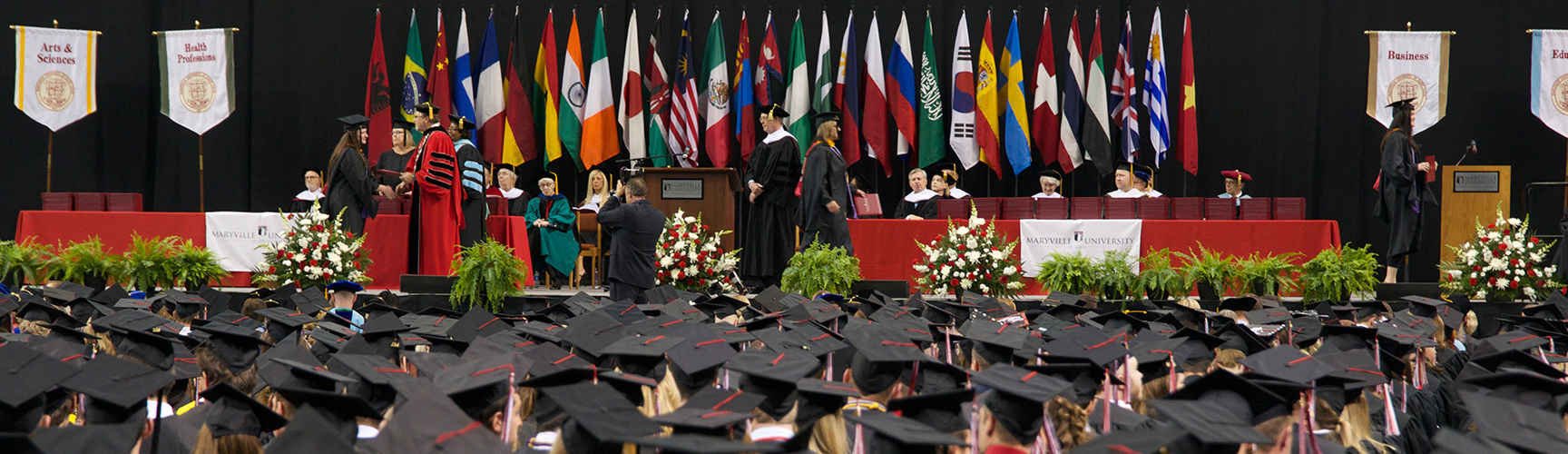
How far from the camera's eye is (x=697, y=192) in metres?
9.06

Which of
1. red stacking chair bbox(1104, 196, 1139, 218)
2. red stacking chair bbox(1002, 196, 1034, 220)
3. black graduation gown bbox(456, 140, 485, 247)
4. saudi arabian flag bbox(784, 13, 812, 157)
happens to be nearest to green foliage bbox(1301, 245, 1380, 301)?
red stacking chair bbox(1104, 196, 1139, 218)

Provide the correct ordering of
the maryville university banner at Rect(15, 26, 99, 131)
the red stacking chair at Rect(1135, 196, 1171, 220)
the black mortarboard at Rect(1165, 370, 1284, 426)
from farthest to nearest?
the maryville university banner at Rect(15, 26, 99, 131) < the red stacking chair at Rect(1135, 196, 1171, 220) < the black mortarboard at Rect(1165, 370, 1284, 426)

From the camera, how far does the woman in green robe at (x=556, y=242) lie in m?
10.2

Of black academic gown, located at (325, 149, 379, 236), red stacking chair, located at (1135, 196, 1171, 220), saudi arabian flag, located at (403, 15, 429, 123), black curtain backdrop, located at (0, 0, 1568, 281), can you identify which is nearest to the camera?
black academic gown, located at (325, 149, 379, 236)

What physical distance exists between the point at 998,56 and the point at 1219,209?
3.79 metres

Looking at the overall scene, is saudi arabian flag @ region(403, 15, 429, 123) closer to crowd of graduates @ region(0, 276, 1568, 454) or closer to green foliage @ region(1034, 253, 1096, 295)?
crowd of graduates @ region(0, 276, 1568, 454)

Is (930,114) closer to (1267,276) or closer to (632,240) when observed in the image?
(1267,276)

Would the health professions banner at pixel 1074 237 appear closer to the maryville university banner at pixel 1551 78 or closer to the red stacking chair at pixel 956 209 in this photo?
the red stacking chair at pixel 956 209

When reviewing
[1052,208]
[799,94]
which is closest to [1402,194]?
[1052,208]

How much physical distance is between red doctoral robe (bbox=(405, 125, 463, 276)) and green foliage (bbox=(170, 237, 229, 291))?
141cm

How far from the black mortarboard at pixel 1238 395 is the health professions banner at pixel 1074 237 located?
6.07m

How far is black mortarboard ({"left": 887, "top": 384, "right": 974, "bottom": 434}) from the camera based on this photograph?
10.2 feet

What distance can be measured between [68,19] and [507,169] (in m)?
6.07

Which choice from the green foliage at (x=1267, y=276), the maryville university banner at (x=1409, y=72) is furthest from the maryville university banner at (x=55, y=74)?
the maryville university banner at (x=1409, y=72)
